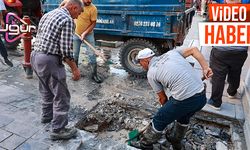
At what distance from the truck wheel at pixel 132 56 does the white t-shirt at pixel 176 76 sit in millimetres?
2476

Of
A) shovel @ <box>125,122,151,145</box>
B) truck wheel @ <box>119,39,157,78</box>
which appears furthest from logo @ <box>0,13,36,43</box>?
shovel @ <box>125,122,151,145</box>

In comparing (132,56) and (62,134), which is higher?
(132,56)

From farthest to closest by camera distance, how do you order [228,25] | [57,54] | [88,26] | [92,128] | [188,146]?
[228,25] → [88,26] → [92,128] → [188,146] → [57,54]

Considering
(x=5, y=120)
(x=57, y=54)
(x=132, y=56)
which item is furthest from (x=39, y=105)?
(x=132, y=56)

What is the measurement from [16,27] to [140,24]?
2.60 metres

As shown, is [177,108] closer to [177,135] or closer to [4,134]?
[177,135]

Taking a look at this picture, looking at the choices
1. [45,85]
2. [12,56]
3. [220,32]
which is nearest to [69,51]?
[45,85]

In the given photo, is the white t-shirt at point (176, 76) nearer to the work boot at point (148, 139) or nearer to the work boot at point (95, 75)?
the work boot at point (148, 139)

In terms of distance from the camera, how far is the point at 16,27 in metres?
5.05

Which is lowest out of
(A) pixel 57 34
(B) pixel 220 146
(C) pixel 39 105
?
(B) pixel 220 146

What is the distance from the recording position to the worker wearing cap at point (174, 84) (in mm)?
2822

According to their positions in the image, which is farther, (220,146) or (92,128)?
(92,128)

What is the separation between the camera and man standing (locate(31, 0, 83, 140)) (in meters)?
2.78

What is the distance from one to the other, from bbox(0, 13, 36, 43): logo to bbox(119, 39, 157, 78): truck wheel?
6.53ft
